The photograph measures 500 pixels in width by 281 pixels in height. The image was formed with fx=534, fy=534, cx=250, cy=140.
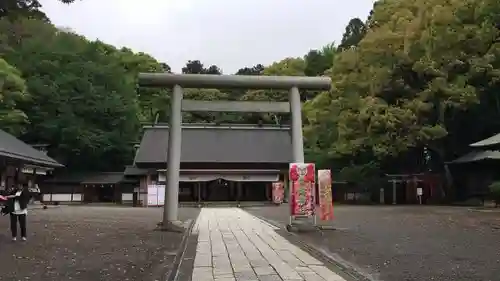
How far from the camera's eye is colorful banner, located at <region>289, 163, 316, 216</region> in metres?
14.2

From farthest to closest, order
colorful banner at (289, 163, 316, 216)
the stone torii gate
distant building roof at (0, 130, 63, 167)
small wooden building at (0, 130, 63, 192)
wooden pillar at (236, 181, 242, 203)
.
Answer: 1. wooden pillar at (236, 181, 242, 203)
2. small wooden building at (0, 130, 63, 192)
3. distant building roof at (0, 130, 63, 167)
4. the stone torii gate
5. colorful banner at (289, 163, 316, 216)

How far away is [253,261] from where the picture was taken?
8.66 metres

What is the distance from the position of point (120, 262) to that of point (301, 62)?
49.2 m

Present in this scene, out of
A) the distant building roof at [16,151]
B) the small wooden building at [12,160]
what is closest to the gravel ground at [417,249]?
the distant building roof at [16,151]

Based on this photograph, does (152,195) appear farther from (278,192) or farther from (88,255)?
(88,255)

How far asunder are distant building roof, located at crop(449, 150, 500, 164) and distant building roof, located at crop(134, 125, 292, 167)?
1213cm

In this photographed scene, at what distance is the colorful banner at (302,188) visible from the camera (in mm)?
Answer: 14180

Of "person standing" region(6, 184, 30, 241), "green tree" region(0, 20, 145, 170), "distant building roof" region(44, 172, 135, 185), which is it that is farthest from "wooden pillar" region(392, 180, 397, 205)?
"person standing" region(6, 184, 30, 241)

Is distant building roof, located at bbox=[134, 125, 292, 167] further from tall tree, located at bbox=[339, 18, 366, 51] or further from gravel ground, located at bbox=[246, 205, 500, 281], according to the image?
gravel ground, located at bbox=[246, 205, 500, 281]

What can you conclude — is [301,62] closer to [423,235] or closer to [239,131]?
[239,131]

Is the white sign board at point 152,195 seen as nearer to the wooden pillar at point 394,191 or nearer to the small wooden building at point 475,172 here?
the wooden pillar at point 394,191

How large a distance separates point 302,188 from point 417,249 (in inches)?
179

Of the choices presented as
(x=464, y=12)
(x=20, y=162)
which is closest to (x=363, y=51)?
(x=464, y=12)

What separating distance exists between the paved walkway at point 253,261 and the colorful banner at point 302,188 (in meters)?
1.47
